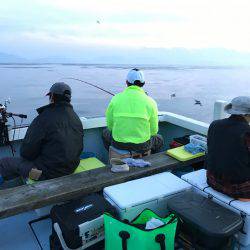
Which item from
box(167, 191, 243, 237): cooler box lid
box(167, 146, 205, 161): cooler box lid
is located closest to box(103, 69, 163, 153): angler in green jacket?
box(167, 146, 205, 161): cooler box lid

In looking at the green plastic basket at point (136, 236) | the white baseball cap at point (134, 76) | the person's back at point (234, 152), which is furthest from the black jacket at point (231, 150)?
the white baseball cap at point (134, 76)

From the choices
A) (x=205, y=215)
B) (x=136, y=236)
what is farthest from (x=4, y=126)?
(x=205, y=215)

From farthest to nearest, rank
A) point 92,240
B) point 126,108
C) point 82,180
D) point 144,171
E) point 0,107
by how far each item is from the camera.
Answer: point 0,107
point 126,108
point 144,171
point 82,180
point 92,240

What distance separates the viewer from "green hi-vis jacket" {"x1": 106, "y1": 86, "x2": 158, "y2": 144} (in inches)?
121

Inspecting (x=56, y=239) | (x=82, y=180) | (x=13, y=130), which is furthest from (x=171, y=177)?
(x=13, y=130)

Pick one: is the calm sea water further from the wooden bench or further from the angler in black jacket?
the wooden bench

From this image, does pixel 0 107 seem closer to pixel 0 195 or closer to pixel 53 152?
pixel 53 152

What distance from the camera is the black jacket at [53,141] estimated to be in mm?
2582

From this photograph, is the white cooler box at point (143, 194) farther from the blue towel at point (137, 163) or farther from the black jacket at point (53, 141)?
the black jacket at point (53, 141)

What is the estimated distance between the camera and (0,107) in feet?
10.8

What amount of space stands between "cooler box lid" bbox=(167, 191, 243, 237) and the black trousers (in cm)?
114

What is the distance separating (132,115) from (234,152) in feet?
4.15

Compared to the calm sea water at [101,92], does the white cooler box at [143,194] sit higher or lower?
higher

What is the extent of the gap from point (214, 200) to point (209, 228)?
0.46 meters
